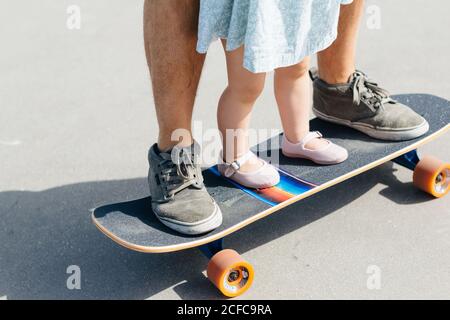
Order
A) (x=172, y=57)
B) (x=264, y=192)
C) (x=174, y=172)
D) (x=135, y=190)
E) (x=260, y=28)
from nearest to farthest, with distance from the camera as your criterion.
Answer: (x=260, y=28) → (x=172, y=57) → (x=174, y=172) → (x=264, y=192) → (x=135, y=190)

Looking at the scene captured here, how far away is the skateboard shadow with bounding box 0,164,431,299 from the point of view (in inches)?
87.3

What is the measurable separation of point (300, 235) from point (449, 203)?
24.4 inches

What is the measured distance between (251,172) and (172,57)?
1.78ft

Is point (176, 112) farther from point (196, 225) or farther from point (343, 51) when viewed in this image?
A: point (343, 51)

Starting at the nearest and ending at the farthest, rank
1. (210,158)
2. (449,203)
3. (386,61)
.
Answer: (449,203) < (210,158) < (386,61)

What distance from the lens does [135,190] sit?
2.71m

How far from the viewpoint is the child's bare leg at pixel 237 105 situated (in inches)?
84.4

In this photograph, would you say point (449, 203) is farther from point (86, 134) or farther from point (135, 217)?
point (86, 134)

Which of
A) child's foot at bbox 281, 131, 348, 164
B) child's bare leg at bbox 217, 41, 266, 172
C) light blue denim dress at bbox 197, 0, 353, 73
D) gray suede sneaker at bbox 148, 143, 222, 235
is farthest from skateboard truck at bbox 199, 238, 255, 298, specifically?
light blue denim dress at bbox 197, 0, 353, 73

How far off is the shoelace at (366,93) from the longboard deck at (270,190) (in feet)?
0.42

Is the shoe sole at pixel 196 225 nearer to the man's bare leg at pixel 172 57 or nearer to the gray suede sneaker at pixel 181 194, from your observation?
the gray suede sneaker at pixel 181 194

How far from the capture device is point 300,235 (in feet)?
7.98

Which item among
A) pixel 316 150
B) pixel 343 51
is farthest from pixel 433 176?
pixel 343 51
